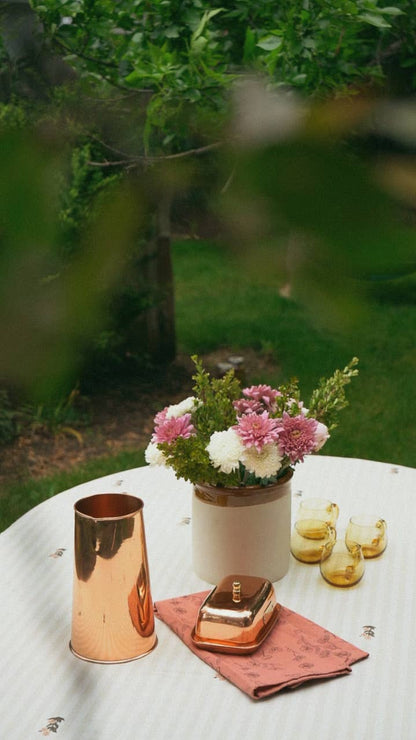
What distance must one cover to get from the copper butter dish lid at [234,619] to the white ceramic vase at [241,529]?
99 millimetres

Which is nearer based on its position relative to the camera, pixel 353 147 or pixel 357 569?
pixel 353 147

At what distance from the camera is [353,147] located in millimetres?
148

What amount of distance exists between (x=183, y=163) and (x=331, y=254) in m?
0.06

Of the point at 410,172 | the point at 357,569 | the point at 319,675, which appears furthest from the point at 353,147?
the point at 357,569

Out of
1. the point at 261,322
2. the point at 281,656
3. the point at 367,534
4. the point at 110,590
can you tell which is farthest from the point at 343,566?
the point at 261,322

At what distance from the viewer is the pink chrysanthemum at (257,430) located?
2.56 feet

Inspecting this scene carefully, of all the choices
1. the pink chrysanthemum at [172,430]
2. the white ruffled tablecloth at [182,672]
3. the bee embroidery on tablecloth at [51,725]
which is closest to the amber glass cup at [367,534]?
the white ruffled tablecloth at [182,672]

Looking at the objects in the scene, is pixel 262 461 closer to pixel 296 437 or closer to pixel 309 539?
pixel 296 437

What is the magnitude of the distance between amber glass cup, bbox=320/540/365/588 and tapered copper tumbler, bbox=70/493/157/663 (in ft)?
0.71

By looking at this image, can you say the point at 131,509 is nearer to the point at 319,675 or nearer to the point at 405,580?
the point at 319,675

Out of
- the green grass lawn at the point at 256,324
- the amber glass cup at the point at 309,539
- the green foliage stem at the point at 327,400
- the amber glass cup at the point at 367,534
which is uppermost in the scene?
the green grass lawn at the point at 256,324

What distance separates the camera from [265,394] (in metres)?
0.89

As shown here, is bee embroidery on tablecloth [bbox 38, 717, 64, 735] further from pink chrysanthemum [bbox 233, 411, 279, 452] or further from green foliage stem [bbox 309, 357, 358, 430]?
green foliage stem [bbox 309, 357, 358, 430]

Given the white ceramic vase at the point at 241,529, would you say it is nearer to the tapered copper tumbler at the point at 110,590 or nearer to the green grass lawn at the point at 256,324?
the tapered copper tumbler at the point at 110,590
